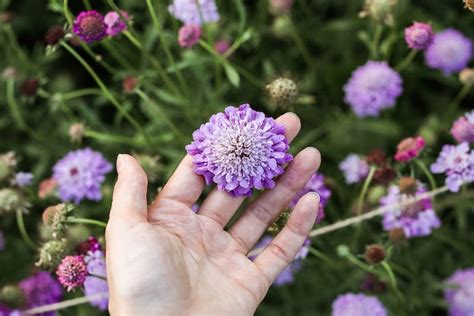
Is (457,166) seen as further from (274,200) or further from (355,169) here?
(274,200)

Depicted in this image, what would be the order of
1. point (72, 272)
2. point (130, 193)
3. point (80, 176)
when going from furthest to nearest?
point (80, 176) → point (72, 272) → point (130, 193)

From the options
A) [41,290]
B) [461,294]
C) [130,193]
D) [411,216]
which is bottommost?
[461,294]

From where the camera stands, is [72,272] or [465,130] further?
[465,130]

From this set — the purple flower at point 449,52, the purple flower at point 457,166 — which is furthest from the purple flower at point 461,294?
the purple flower at point 449,52

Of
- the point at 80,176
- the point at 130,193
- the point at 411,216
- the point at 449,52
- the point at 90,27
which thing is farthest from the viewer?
the point at 449,52

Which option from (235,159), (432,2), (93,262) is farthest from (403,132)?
(93,262)

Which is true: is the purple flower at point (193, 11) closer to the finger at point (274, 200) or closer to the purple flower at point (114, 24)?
the purple flower at point (114, 24)

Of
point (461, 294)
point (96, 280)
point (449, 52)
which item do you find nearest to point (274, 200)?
point (96, 280)
